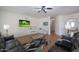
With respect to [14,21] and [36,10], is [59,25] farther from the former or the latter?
[14,21]

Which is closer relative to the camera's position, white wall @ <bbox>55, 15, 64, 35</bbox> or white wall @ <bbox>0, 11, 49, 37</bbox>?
white wall @ <bbox>0, 11, 49, 37</bbox>

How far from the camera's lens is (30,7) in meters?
1.47

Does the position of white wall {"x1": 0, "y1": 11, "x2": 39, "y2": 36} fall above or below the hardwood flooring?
above

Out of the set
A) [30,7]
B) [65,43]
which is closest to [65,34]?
[65,43]

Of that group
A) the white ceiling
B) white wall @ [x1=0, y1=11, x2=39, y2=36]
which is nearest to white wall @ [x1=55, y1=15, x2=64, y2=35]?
the white ceiling

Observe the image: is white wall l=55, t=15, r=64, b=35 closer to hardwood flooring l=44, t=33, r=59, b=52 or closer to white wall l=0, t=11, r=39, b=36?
hardwood flooring l=44, t=33, r=59, b=52

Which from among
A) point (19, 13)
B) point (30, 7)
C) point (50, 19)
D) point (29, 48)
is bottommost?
point (29, 48)

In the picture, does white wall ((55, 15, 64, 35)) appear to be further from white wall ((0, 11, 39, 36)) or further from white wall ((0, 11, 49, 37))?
white wall ((0, 11, 39, 36))

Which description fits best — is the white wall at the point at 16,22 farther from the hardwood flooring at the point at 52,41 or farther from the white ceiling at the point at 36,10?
the hardwood flooring at the point at 52,41

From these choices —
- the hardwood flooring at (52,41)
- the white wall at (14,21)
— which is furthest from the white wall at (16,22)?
the hardwood flooring at (52,41)

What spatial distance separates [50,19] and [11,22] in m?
0.71

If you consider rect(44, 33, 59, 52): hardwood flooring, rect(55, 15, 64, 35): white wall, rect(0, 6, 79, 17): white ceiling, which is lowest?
rect(44, 33, 59, 52): hardwood flooring

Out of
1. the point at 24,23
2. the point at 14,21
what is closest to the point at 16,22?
the point at 14,21
